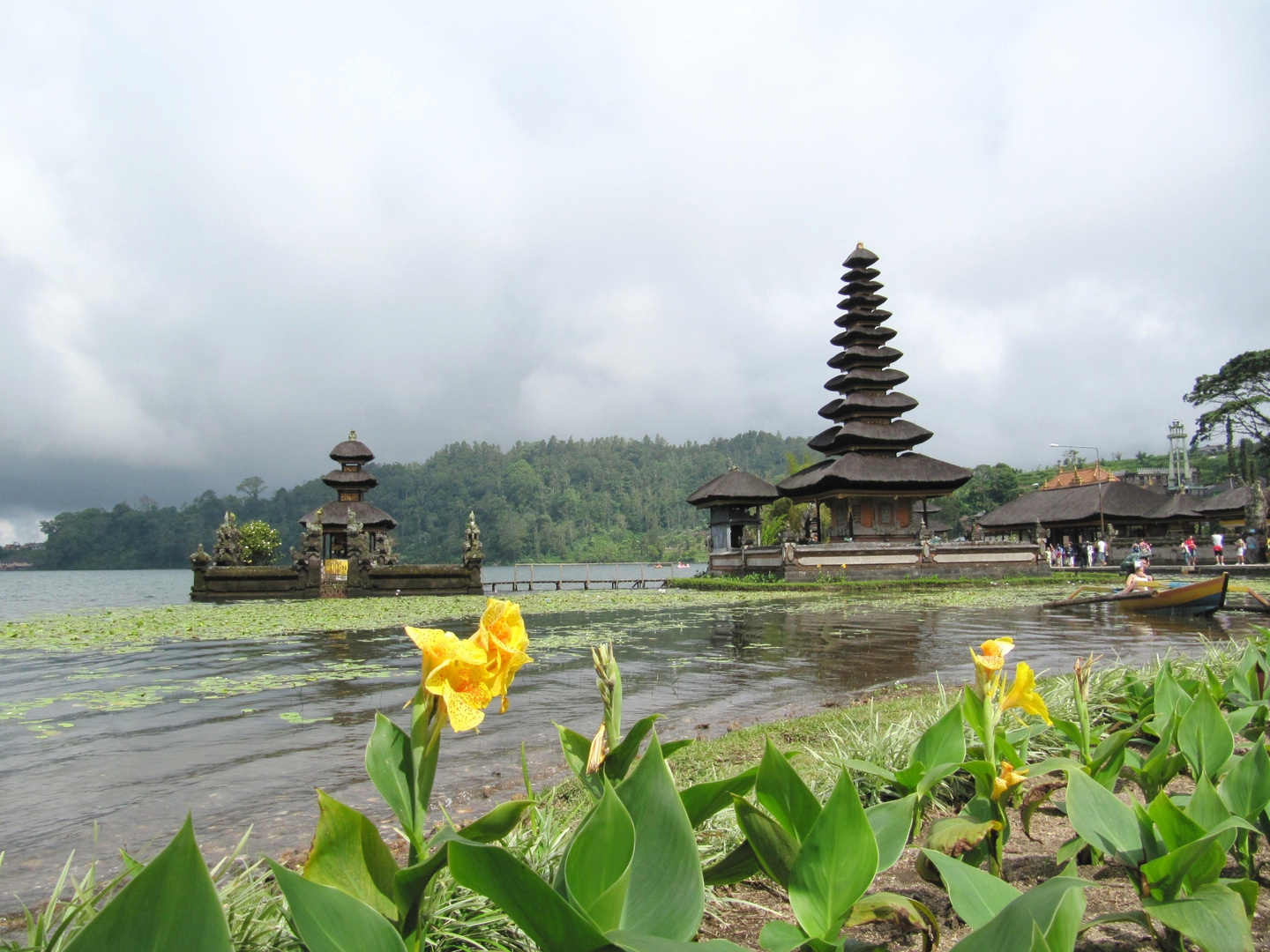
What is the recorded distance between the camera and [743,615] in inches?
691

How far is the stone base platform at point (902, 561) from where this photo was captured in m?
27.7

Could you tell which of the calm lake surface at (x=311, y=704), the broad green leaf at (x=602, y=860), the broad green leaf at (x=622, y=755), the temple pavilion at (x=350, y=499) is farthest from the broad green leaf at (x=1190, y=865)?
the temple pavilion at (x=350, y=499)

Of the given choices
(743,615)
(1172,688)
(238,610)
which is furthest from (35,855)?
(238,610)

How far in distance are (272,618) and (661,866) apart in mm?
19226

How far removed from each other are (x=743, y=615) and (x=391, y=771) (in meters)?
16.7

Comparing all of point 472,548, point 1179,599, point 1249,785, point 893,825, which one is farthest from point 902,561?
point 893,825

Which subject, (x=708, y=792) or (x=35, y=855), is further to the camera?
(x=35, y=855)

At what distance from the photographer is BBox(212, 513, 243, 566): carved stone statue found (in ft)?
97.1

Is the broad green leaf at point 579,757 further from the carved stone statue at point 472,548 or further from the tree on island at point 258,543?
the tree on island at point 258,543

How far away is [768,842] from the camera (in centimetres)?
166

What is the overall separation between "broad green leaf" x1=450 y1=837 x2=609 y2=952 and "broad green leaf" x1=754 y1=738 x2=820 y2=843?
0.67 m

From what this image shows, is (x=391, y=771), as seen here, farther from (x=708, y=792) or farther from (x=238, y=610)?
(x=238, y=610)

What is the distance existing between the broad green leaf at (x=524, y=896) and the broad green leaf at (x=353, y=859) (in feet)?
0.81

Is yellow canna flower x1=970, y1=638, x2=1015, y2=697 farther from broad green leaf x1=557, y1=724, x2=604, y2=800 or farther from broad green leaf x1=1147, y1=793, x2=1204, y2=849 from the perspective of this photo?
broad green leaf x1=557, y1=724, x2=604, y2=800
